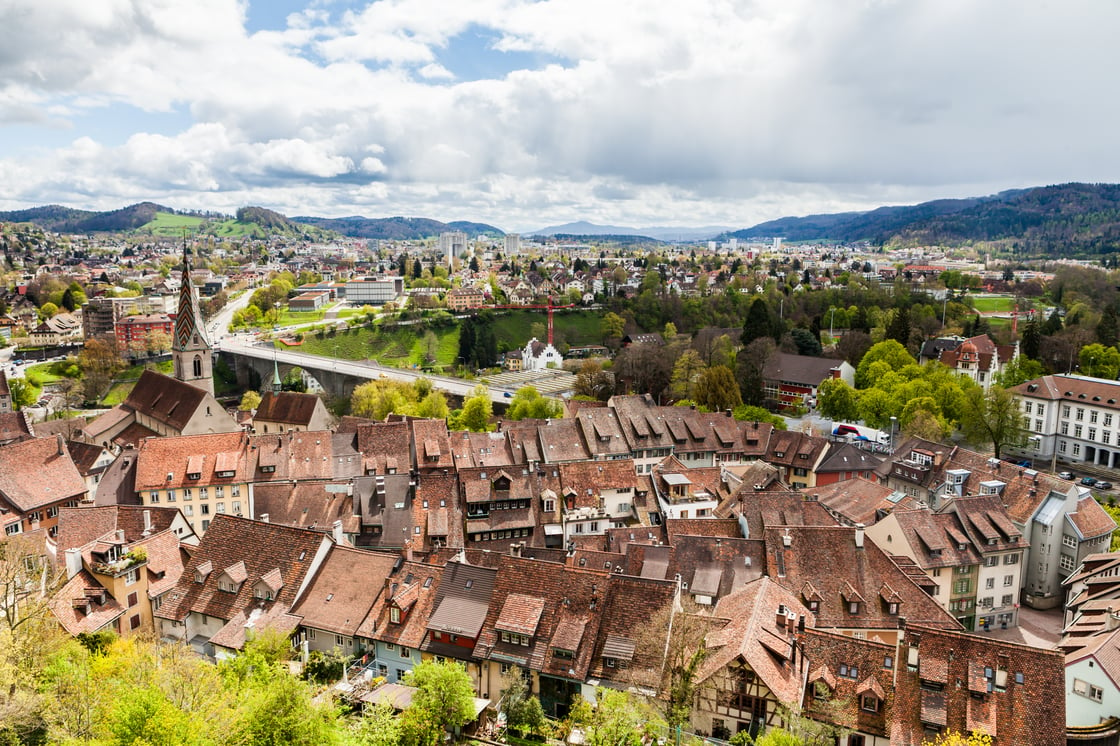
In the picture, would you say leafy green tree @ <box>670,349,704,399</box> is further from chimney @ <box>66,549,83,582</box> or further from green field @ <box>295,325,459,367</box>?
chimney @ <box>66,549,83,582</box>

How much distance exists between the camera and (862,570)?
43.4 meters

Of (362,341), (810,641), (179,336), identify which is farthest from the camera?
(362,341)

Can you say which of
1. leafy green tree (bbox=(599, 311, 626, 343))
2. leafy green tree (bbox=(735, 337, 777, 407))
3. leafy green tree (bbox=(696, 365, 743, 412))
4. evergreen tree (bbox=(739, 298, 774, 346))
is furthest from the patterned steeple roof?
leafy green tree (bbox=(599, 311, 626, 343))

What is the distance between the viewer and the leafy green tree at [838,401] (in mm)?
94938

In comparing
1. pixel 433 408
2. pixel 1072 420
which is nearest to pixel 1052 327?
pixel 1072 420

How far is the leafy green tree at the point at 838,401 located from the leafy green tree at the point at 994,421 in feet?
43.9

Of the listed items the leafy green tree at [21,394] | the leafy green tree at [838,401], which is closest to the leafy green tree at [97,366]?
the leafy green tree at [21,394]

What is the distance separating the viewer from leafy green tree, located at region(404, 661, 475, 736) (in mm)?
29516

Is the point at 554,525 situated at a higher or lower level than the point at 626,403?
lower

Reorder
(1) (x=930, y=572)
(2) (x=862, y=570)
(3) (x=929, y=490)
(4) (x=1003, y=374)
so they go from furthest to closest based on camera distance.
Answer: (4) (x=1003, y=374), (3) (x=929, y=490), (1) (x=930, y=572), (2) (x=862, y=570)

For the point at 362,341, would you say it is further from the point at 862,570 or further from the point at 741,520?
the point at 862,570

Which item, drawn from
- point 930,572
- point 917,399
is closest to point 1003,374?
point 917,399

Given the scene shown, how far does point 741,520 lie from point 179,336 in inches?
2852

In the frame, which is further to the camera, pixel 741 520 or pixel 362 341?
pixel 362 341
